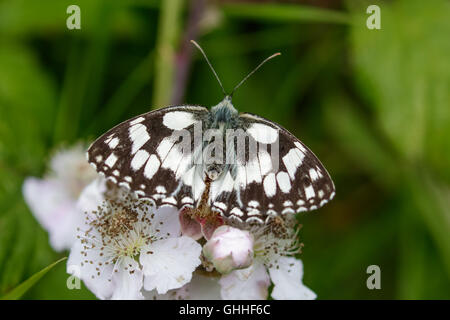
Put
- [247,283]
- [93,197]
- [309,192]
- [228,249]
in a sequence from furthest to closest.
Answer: [93,197] → [247,283] → [309,192] → [228,249]

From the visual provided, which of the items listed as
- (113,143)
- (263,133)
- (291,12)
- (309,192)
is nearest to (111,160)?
(113,143)

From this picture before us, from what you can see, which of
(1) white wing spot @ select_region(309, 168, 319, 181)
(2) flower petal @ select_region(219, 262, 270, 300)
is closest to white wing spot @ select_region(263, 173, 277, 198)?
(1) white wing spot @ select_region(309, 168, 319, 181)

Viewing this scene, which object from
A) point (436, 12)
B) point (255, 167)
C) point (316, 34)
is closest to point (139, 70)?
point (316, 34)

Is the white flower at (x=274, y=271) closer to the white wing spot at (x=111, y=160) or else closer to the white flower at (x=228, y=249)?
the white flower at (x=228, y=249)

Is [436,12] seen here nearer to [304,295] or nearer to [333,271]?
[333,271]

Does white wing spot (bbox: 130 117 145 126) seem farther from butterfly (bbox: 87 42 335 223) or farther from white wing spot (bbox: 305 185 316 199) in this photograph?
white wing spot (bbox: 305 185 316 199)

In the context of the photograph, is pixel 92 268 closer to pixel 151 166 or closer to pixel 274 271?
pixel 151 166
